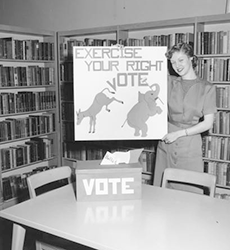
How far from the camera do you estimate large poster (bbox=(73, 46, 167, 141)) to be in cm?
238

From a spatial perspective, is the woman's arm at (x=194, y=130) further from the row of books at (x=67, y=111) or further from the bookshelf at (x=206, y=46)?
the row of books at (x=67, y=111)

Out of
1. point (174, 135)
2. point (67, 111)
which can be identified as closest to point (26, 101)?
point (67, 111)

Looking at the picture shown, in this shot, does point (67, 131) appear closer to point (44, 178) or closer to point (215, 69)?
point (215, 69)

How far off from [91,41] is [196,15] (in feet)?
3.85

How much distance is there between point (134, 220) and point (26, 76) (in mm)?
2768

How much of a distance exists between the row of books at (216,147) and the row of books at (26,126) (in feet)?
6.23

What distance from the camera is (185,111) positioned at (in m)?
2.59

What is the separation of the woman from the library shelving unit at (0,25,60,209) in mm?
1900

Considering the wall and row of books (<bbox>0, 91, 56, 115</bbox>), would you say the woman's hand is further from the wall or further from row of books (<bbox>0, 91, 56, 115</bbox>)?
row of books (<bbox>0, 91, 56, 115</bbox>)

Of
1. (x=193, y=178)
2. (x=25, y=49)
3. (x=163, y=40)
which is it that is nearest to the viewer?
(x=193, y=178)

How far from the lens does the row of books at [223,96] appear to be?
320 centimetres

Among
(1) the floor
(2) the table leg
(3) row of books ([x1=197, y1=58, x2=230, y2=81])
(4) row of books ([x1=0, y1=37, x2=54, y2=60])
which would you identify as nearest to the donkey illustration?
(1) the floor

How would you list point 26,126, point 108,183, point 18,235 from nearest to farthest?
1. point 18,235
2. point 108,183
3. point 26,126

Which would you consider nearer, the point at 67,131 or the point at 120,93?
the point at 120,93
